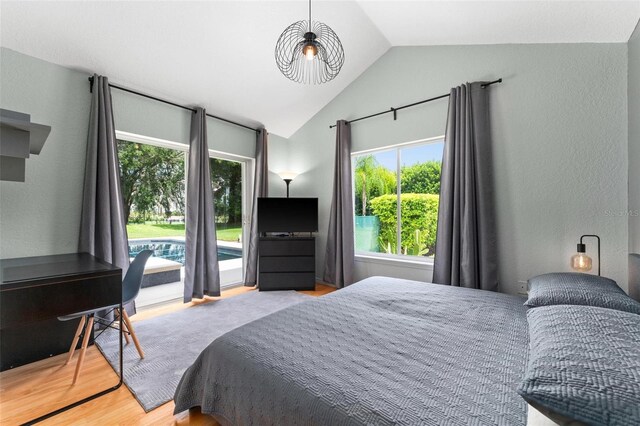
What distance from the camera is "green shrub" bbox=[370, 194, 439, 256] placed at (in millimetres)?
3393

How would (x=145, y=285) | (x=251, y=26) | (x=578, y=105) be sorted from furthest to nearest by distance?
(x=145, y=285) → (x=251, y=26) → (x=578, y=105)

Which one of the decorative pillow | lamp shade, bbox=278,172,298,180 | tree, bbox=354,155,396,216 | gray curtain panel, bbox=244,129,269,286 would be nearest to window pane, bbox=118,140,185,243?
gray curtain panel, bbox=244,129,269,286

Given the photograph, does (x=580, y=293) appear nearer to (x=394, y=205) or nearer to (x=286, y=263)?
(x=394, y=205)

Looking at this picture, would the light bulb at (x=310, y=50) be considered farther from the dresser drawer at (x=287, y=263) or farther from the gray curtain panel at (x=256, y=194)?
the dresser drawer at (x=287, y=263)

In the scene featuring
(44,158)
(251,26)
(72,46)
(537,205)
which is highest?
(251,26)

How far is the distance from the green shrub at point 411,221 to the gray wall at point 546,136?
1.03 feet

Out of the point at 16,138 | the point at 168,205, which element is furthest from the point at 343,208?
the point at 16,138

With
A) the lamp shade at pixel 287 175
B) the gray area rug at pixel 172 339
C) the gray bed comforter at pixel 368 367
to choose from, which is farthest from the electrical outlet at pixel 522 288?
the lamp shade at pixel 287 175

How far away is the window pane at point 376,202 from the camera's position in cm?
376

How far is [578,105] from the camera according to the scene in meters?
2.38

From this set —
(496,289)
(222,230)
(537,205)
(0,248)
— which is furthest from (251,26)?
(496,289)

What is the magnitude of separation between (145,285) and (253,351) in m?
3.09

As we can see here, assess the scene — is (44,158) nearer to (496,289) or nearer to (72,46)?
(72,46)

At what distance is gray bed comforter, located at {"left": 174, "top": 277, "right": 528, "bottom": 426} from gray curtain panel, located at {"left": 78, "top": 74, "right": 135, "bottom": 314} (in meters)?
1.90
